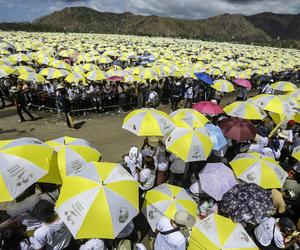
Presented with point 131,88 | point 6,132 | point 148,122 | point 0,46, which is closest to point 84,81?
point 131,88

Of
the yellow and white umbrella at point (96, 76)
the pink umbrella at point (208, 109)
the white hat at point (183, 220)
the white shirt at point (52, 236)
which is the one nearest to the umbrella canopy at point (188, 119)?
the pink umbrella at point (208, 109)

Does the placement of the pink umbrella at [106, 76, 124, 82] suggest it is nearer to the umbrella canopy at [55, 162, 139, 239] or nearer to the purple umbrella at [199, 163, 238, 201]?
the purple umbrella at [199, 163, 238, 201]


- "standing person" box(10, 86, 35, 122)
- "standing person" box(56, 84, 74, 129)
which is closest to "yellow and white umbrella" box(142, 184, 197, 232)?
"standing person" box(56, 84, 74, 129)

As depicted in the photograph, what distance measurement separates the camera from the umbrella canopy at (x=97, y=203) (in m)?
4.09

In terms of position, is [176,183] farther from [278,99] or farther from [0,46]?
[0,46]

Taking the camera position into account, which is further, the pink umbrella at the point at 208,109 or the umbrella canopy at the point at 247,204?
the pink umbrella at the point at 208,109

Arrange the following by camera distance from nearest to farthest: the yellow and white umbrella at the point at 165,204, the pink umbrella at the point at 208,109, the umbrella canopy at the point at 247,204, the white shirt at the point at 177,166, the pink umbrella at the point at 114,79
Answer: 1. the umbrella canopy at the point at 247,204
2. the yellow and white umbrella at the point at 165,204
3. the white shirt at the point at 177,166
4. the pink umbrella at the point at 208,109
5. the pink umbrella at the point at 114,79

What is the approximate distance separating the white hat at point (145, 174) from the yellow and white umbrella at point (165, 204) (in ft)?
2.69

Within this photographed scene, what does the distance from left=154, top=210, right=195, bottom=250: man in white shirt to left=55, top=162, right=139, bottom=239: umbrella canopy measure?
0.57 meters

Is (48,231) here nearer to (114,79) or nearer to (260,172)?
(260,172)

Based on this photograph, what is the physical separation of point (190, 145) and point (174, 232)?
7.99ft

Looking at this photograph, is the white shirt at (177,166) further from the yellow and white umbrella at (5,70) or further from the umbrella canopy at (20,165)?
the yellow and white umbrella at (5,70)

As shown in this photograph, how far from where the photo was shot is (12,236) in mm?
4234

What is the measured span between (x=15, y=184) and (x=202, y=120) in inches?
207
